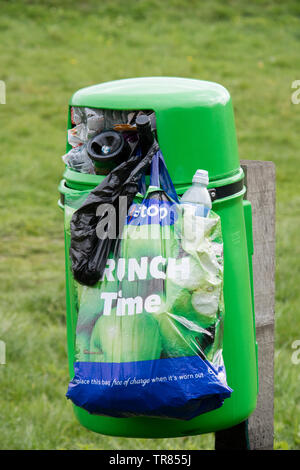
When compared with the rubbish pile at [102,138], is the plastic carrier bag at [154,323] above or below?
below

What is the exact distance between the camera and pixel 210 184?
75.9 inches

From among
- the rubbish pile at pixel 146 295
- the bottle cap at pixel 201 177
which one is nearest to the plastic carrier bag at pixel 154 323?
the rubbish pile at pixel 146 295

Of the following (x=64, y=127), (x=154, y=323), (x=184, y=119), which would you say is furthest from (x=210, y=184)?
(x=64, y=127)

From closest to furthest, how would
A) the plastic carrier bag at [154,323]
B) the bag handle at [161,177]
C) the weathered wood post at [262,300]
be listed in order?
1. the plastic carrier bag at [154,323]
2. the bag handle at [161,177]
3. the weathered wood post at [262,300]

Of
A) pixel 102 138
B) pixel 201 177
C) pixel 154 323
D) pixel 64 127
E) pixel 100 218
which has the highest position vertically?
pixel 64 127

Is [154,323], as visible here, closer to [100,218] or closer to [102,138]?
[100,218]

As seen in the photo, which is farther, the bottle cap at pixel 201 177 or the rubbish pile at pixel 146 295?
the bottle cap at pixel 201 177

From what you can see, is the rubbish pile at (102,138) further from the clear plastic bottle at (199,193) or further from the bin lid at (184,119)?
the clear plastic bottle at (199,193)

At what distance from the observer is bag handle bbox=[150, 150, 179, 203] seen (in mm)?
1837

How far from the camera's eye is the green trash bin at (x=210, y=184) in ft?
6.26

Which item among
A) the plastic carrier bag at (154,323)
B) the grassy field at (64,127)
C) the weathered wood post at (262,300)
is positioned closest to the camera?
the plastic carrier bag at (154,323)

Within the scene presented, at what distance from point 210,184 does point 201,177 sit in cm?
8

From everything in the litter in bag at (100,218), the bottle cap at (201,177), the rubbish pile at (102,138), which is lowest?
the litter in bag at (100,218)

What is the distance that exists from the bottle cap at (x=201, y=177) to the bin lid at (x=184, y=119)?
48mm
